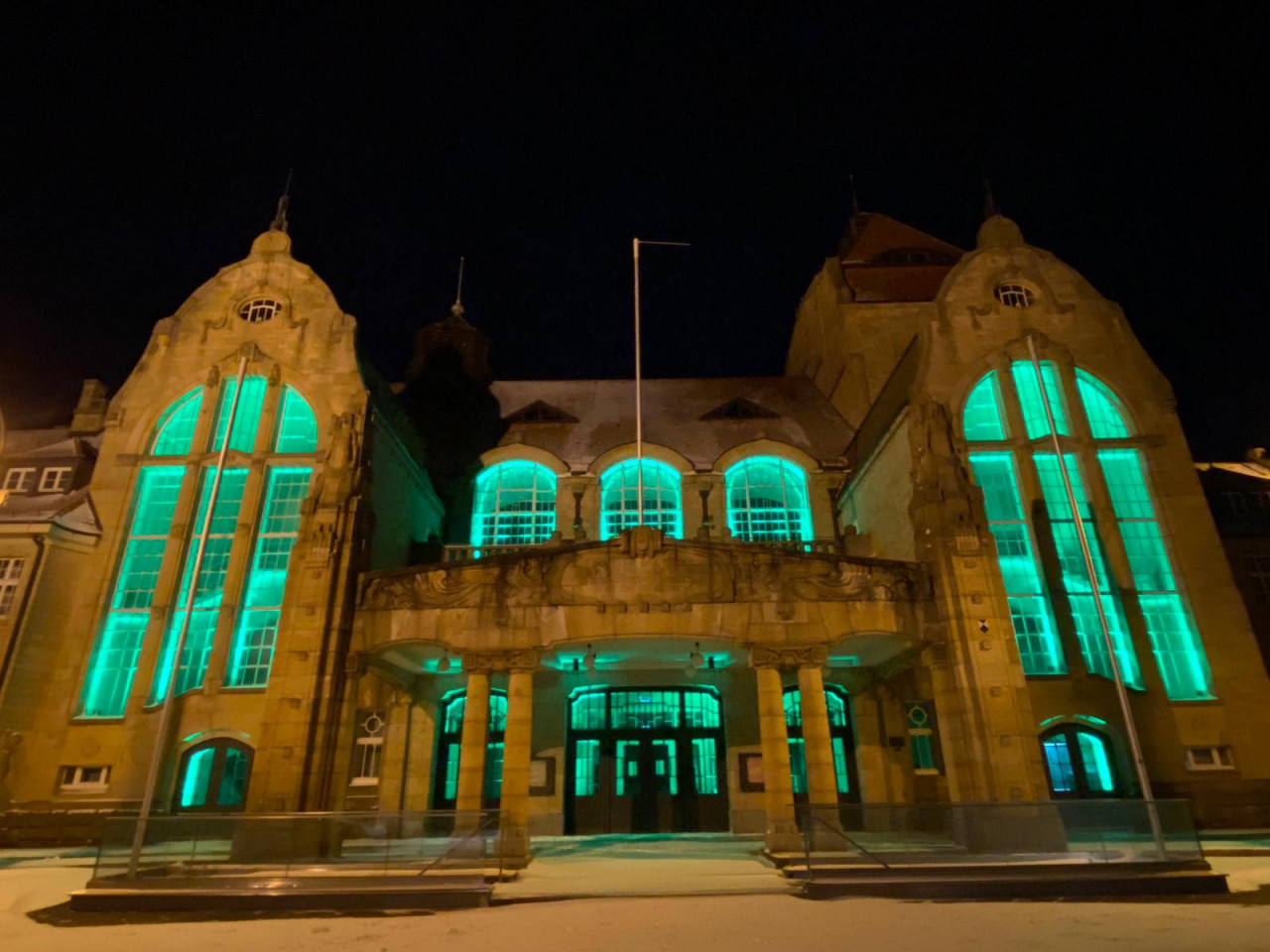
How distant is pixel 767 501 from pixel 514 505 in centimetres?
998

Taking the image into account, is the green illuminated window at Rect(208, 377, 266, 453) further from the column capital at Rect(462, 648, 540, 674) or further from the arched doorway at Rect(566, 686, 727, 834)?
the arched doorway at Rect(566, 686, 727, 834)

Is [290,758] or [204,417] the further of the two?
[204,417]

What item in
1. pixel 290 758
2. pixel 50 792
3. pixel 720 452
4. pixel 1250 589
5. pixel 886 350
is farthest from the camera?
pixel 886 350

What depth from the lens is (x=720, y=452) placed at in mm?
30203

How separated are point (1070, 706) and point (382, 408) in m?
23.5

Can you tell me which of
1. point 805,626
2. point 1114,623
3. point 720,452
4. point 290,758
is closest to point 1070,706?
point 1114,623

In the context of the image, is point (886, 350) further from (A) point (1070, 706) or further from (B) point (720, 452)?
(A) point (1070, 706)

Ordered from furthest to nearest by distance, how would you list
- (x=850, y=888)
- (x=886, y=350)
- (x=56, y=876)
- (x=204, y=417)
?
(x=886, y=350), (x=204, y=417), (x=56, y=876), (x=850, y=888)

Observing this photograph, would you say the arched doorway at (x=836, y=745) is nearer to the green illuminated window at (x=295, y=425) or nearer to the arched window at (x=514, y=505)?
the arched window at (x=514, y=505)

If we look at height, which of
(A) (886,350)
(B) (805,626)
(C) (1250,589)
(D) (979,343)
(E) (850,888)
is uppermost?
(A) (886,350)

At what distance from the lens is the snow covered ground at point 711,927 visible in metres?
9.53

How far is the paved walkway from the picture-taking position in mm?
13258

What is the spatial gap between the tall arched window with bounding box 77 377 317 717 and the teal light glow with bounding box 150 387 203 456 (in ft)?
0.11

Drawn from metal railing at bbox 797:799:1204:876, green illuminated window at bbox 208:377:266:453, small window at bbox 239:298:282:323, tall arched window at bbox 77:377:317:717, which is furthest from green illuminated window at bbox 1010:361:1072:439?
small window at bbox 239:298:282:323
